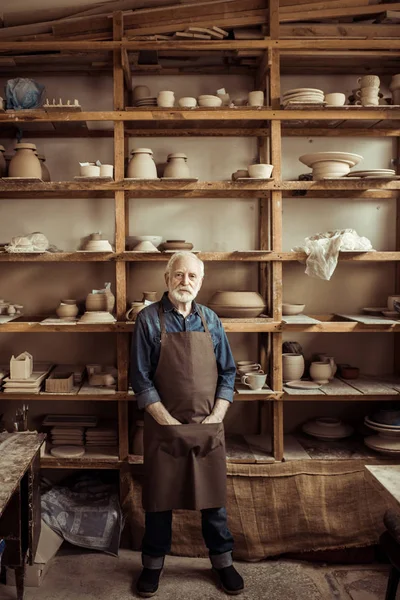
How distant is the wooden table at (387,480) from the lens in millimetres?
2244

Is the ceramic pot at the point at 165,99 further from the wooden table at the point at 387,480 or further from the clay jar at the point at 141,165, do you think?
the wooden table at the point at 387,480

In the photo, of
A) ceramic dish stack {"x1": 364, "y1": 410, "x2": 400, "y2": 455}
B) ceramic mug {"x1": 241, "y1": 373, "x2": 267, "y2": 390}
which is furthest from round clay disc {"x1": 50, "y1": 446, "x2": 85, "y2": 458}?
ceramic dish stack {"x1": 364, "y1": 410, "x2": 400, "y2": 455}

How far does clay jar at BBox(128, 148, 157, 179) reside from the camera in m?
3.77

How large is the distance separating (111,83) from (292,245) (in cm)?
182

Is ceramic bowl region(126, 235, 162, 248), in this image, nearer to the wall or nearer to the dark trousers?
the wall

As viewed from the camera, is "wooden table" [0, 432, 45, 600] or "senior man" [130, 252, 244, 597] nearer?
"wooden table" [0, 432, 45, 600]

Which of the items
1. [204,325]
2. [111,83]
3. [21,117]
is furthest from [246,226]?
[21,117]

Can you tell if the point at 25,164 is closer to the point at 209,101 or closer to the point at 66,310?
the point at 66,310

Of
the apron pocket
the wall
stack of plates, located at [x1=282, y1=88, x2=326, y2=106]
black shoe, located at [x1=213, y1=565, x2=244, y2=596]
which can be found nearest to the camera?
the apron pocket

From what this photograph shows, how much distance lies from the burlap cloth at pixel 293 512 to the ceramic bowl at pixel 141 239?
5.23 feet

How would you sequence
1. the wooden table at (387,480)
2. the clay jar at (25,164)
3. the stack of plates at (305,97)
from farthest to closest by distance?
the clay jar at (25,164)
the stack of plates at (305,97)
the wooden table at (387,480)

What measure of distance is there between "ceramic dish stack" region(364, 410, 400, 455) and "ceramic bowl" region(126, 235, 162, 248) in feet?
6.33

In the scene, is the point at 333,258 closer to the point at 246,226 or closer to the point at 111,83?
the point at 246,226

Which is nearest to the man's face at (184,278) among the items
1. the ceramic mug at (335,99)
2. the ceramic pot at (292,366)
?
the ceramic pot at (292,366)
